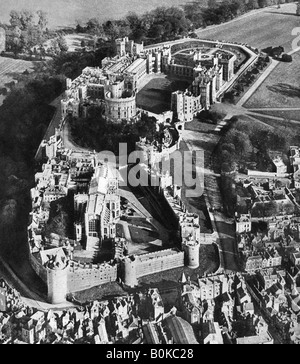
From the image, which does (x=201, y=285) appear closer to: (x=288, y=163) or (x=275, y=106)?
(x=288, y=163)

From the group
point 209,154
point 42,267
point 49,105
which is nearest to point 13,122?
point 49,105

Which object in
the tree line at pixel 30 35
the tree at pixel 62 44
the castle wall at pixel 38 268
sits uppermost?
the tree line at pixel 30 35

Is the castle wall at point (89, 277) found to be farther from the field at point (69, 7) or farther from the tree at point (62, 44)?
the tree at point (62, 44)

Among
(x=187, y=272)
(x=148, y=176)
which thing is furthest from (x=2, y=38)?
(x=187, y=272)

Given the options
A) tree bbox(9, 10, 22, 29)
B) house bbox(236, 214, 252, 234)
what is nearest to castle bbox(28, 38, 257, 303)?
house bbox(236, 214, 252, 234)

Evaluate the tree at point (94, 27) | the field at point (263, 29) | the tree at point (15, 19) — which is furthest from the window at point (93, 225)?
the field at point (263, 29)
